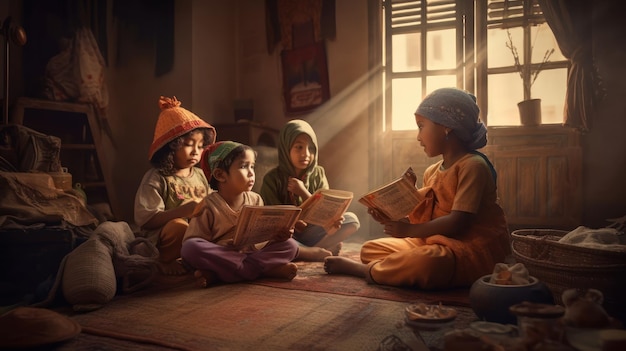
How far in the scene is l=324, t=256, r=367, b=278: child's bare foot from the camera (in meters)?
2.65

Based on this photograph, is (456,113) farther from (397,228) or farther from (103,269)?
(103,269)

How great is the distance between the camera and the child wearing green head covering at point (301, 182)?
3.33 m

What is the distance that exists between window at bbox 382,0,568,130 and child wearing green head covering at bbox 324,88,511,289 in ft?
8.10

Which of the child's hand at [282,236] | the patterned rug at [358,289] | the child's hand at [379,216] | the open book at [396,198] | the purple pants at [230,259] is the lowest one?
the patterned rug at [358,289]

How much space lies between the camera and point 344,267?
8.87 ft

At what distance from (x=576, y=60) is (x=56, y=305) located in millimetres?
4622

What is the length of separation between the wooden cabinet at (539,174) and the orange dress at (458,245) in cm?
227

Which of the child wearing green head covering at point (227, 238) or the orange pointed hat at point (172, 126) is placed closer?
the child wearing green head covering at point (227, 238)

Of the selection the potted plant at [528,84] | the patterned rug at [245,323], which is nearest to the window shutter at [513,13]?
the potted plant at [528,84]

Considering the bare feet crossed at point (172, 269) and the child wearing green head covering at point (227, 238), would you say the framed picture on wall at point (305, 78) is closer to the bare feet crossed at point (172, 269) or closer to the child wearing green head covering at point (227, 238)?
the child wearing green head covering at point (227, 238)

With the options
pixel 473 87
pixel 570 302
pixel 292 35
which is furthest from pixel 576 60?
pixel 570 302

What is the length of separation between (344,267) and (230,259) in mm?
683

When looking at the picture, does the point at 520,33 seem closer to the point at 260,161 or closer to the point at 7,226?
the point at 260,161

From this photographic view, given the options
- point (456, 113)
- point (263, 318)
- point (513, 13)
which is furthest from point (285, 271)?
point (513, 13)
